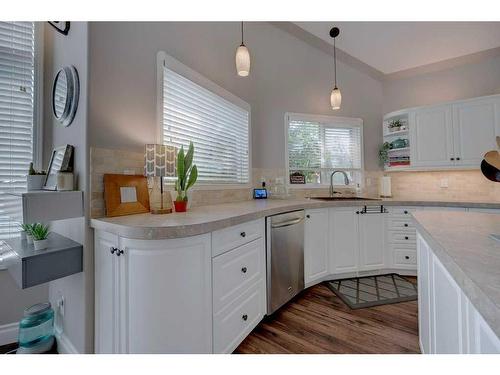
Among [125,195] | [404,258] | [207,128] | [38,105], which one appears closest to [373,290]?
[404,258]

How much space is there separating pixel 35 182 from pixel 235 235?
150 cm

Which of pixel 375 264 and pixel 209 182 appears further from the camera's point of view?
pixel 375 264

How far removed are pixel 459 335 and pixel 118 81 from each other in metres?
2.08

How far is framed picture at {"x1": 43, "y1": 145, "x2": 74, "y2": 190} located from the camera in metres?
1.37

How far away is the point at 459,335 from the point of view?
71 cm

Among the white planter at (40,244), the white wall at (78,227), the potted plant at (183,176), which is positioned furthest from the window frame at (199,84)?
the white planter at (40,244)

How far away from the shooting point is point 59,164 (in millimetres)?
1470

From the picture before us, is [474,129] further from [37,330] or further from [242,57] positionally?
[37,330]

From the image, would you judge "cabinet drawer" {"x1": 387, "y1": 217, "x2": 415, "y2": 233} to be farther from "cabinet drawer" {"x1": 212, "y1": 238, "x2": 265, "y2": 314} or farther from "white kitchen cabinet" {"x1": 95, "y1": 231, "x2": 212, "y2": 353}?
"white kitchen cabinet" {"x1": 95, "y1": 231, "x2": 212, "y2": 353}

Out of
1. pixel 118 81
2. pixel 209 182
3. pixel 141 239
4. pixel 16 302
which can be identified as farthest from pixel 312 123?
pixel 16 302

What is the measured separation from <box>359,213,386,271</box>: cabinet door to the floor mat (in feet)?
0.51

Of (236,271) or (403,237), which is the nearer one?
Result: (236,271)
